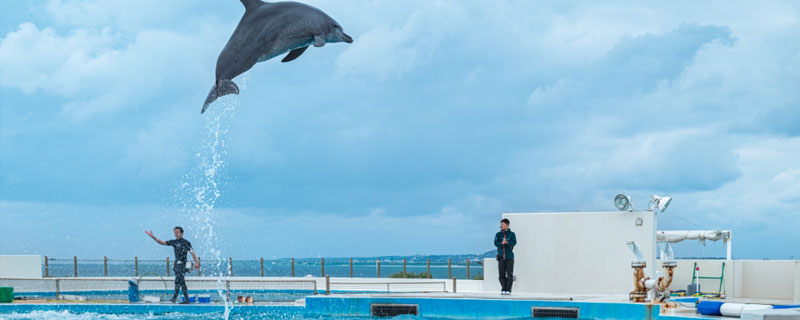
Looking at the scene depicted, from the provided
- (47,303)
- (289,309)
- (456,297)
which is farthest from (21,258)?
(456,297)

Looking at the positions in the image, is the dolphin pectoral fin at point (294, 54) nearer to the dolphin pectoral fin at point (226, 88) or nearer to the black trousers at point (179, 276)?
the dolphin pectoral fin at point (226, 88)

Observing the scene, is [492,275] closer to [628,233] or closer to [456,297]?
[628,233]

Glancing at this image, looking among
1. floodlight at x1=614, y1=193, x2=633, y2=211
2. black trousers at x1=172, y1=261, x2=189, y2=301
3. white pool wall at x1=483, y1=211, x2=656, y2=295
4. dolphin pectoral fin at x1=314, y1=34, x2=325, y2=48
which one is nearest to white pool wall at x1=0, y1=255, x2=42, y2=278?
black trousers at x1=172, y1=261, x2=189, y2=301

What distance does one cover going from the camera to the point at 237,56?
6.96 m

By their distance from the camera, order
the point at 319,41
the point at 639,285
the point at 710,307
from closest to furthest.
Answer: the point at 319,41, the point at 710,307, the point at 639,285

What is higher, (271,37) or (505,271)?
(271,37)

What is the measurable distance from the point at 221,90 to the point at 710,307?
18.0ft

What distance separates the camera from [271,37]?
684cm

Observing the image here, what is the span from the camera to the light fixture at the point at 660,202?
12758mm

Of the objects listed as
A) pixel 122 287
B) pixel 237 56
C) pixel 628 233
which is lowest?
pixel 122 287

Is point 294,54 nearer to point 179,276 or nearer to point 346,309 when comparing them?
point 346,309

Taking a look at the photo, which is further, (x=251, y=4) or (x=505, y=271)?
(x=505, y=271)

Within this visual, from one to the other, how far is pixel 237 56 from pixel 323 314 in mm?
4778

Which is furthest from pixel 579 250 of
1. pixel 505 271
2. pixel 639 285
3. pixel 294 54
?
pixel 294 54
